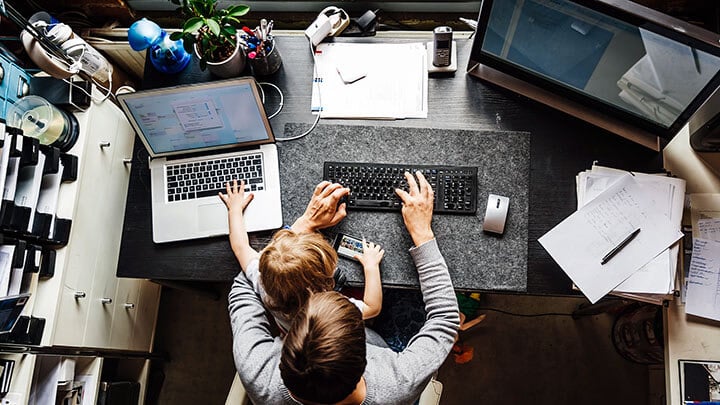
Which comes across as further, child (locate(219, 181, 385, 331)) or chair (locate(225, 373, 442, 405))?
chair (locate(225, 373, 442, 405))

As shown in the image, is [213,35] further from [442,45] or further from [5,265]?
[5,265]

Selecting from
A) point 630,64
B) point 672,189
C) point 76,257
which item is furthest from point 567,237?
point 76,257

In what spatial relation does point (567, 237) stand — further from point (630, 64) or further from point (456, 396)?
point (456, 396)

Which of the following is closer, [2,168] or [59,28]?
[2,168]

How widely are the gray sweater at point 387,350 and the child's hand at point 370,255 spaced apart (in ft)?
0.26

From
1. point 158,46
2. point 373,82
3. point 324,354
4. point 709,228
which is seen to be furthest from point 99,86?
point 709,228

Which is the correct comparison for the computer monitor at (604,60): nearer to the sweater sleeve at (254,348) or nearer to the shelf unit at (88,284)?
the sweater sleeve at (254,348)

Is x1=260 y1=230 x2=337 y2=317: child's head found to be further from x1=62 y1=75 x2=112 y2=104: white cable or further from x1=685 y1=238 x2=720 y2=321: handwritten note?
x1=685 y1=238 x2=720 y2=321: handwritten note

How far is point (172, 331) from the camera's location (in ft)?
6.47

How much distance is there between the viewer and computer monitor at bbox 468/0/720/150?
1045mm

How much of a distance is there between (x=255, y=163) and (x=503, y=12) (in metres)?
0.65

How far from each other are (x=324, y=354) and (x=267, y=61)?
759mm

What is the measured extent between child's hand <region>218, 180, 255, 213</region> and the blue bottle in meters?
0.36

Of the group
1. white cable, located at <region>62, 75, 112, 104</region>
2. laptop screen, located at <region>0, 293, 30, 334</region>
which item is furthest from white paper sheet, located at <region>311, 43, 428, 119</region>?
laptop screen, located at <region>0, 293, 30, 334</region>
